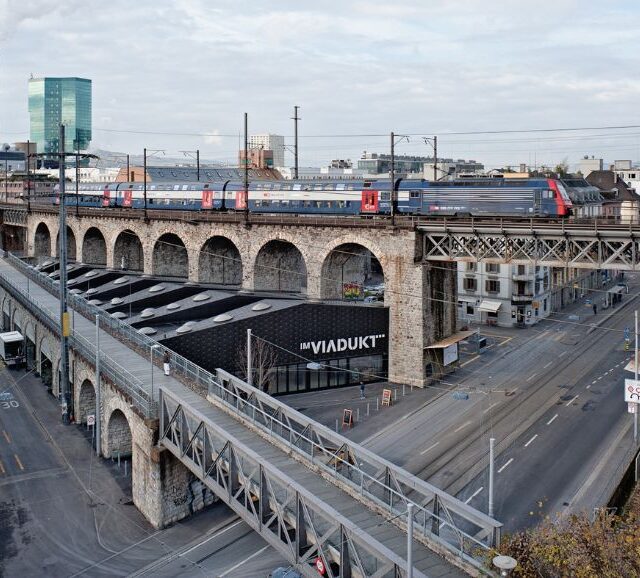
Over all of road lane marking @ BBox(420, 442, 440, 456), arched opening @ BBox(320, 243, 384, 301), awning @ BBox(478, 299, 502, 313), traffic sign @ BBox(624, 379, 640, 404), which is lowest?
road lane marking @ BBox(420, 442, 440, 456)

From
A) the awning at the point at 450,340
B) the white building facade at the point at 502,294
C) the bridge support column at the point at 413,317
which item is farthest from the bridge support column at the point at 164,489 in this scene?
the white building facade at the point at 502,294

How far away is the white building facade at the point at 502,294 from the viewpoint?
233 feet

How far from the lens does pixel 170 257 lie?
68625mm

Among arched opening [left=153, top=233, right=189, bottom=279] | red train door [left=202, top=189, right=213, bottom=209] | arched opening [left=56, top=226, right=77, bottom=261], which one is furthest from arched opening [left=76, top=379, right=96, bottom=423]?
arched opening [left=56, top=226, right=77, bottom=261]

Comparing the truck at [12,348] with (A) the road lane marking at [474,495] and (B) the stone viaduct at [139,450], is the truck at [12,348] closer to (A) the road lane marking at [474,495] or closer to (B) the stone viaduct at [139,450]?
(B) the stone viaduct at [139,450]

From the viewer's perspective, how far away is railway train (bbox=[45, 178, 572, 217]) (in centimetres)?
4741

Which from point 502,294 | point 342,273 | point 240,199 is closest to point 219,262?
point 240,199

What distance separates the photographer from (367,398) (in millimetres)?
46969

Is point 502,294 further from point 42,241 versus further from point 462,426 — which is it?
point 42,241

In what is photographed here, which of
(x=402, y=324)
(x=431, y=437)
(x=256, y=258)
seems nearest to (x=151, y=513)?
(x=431, y=437)

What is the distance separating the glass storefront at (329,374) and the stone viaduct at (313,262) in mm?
1521

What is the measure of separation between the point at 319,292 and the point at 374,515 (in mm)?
31206

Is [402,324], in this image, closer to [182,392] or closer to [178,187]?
[182,392]

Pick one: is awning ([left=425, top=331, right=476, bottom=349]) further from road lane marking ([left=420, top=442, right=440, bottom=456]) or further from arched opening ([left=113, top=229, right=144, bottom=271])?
arched opening ([left=113, top=229, right=144, bottom=271])
